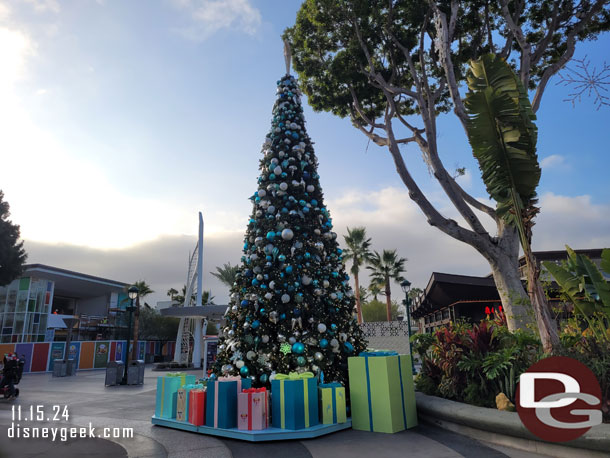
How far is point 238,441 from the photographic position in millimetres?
5336

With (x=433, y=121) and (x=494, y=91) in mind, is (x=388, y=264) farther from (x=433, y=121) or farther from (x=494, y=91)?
(x=494, y=91)

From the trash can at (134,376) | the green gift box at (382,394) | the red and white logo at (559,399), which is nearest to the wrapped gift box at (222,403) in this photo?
the green gift box at (382,394)

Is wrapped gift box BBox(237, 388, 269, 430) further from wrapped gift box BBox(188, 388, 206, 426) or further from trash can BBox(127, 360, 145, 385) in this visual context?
trash can BBox(127, 360, 145, 385)

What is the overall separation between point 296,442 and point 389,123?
10.6m

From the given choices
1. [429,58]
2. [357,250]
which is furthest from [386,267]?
[429,58]


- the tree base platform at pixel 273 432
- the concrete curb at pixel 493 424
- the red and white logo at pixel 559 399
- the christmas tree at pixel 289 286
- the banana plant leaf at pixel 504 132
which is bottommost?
the tree base platform at pixel 273 432

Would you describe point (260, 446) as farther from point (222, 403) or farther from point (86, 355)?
point (86, 355)

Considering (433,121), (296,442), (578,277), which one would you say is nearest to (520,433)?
(296,442)

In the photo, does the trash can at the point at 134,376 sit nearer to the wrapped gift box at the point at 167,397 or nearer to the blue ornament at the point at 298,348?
the wrapped gift box at the point at 167,397

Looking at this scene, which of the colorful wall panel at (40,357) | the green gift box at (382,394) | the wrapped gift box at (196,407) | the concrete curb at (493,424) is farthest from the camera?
the colorful wall panel at (40,357)

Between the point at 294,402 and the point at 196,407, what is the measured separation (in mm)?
1633

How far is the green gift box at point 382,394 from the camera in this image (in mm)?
5551

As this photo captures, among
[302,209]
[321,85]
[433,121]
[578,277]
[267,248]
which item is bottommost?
[578,277]

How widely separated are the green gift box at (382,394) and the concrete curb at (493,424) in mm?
363
